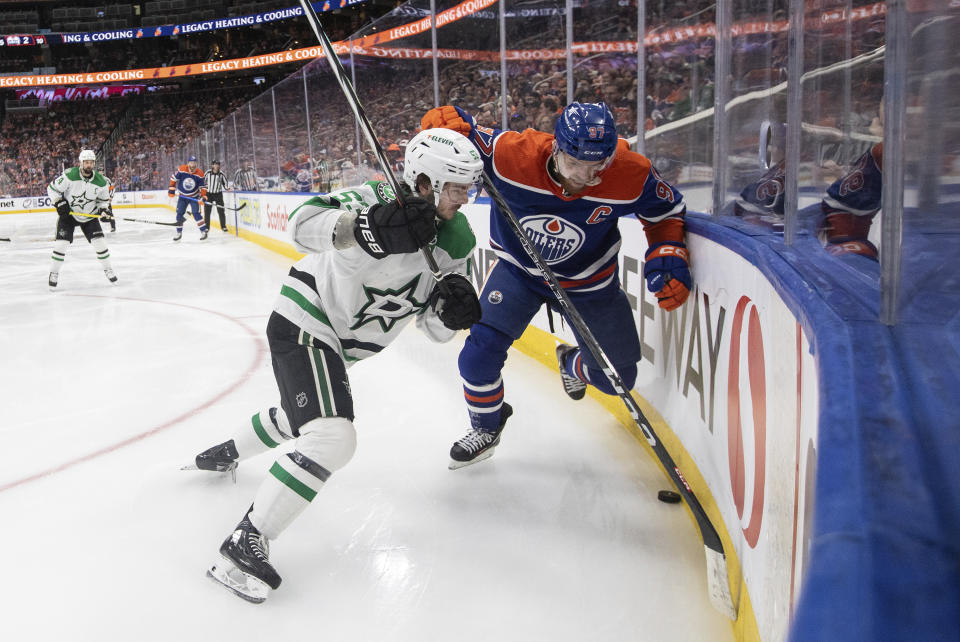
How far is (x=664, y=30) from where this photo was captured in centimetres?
259

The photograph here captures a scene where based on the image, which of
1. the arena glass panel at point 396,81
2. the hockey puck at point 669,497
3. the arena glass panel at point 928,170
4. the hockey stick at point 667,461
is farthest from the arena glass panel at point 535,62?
the arena glass panel at point 928,170

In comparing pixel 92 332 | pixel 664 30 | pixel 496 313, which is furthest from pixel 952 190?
pixel 92 332

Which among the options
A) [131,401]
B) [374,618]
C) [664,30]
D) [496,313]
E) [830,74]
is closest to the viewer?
[830,74]

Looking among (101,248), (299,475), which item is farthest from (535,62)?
(101,248)

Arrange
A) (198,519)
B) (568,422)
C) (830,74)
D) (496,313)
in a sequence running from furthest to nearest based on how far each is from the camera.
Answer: (568,422), (496,313), (198,519), (830,74)

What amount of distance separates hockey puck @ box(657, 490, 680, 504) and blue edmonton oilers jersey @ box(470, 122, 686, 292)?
724mm

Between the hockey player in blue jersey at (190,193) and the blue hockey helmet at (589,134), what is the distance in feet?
34.2

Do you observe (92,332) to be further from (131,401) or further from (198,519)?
(198,519)

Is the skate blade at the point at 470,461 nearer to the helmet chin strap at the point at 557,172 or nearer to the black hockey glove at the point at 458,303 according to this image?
the black hockey glove at the point at 458,303

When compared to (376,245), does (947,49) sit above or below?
above

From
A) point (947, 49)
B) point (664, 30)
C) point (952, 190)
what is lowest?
point (952, 190)

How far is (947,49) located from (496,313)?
5.75 ft

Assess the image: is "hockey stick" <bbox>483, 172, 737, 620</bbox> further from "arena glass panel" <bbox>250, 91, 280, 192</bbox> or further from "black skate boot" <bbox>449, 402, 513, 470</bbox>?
"arena glass panel" <bbox>250, 91, 280, 192</bbox>

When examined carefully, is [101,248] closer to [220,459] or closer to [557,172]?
[220,459]
